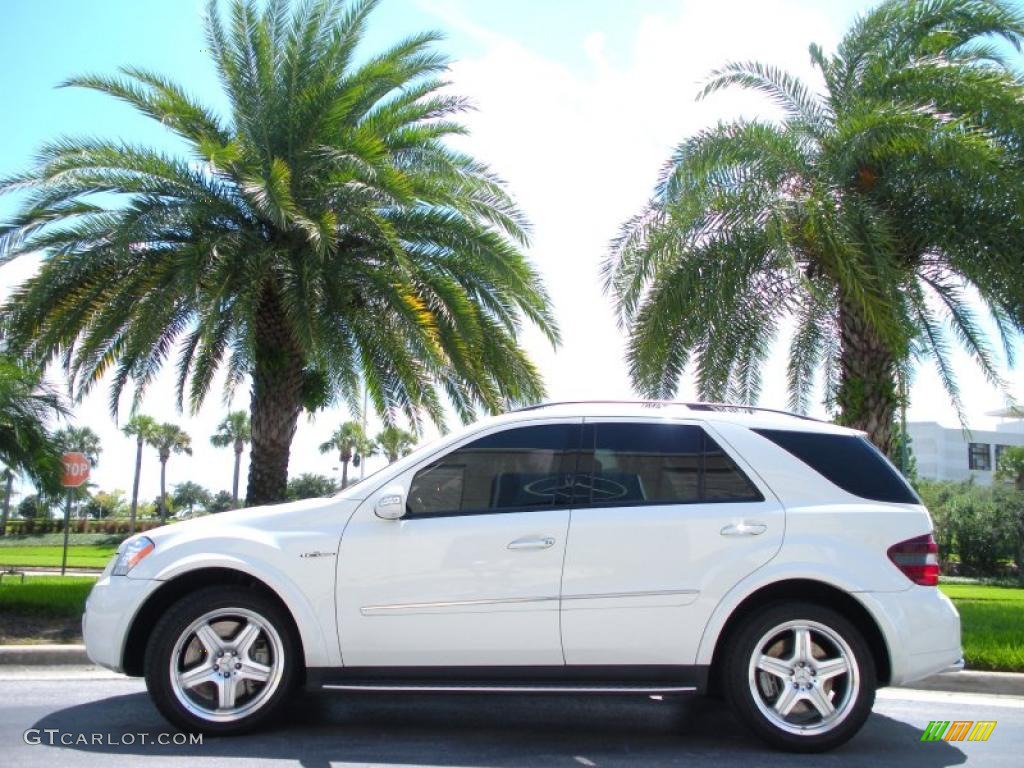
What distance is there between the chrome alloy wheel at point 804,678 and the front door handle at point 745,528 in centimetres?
51

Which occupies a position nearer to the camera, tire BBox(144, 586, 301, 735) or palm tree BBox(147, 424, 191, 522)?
tire BBox(144, 586, 301, 735)

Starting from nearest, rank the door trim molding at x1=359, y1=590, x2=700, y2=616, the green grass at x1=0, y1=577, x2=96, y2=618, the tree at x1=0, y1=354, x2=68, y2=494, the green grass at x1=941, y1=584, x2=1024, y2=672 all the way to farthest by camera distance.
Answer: the door trim molding at x1=359, y1=590, x2=700, y2=616 < the green grass at x1=941, y1=584, x2=1024, y2=672 < the green grass at x1=0, y1=577, x2=96, y2=618 < the tree at x1=0, y1=354, x2=68, y2=494

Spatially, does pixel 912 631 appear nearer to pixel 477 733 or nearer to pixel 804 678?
pixel 804 678

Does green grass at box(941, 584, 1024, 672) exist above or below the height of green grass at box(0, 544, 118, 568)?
above

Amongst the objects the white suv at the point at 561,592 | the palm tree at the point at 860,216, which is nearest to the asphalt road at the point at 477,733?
the white suv at the point at 561,592

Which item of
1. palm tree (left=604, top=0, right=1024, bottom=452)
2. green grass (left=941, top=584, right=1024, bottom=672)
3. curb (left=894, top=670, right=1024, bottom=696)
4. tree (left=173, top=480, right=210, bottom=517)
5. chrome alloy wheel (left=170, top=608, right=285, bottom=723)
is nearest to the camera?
chrome alloy wheel (left=170, top=608, right=285, bottom=723)

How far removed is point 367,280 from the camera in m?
12.6

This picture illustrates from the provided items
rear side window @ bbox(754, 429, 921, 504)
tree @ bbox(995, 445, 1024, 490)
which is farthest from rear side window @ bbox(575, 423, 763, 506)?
tree @ bbox(995, 445, 1024, 490)

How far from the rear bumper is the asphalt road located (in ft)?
1.65

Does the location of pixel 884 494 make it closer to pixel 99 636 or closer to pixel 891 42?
A: pixel 99 636

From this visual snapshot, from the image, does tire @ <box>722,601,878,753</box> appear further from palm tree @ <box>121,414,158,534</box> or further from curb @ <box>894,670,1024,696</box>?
palm tree @ <box>121,414,158,534</box>

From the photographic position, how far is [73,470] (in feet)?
60.6

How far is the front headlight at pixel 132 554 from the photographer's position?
550 cm

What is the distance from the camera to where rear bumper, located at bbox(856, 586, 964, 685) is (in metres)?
5.23
